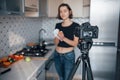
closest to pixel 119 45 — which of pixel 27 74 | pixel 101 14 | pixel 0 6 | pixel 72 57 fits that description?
pixel 101 14

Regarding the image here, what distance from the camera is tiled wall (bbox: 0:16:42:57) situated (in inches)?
76.3

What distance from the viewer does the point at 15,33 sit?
2.24 metres

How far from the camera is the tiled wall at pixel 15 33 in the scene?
194 cm

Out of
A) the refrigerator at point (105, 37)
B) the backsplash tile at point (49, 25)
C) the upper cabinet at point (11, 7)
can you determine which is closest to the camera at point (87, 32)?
the upper cabinet at point (11, 7)

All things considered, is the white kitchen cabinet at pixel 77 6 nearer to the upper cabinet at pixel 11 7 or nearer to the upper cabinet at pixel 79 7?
the upper cabinet at pixel 79 7

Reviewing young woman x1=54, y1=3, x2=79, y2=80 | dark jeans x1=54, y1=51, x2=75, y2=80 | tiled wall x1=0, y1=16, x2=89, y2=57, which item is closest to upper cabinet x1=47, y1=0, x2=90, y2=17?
tiled wall x1=0, y1=16, x2=89, y2=57

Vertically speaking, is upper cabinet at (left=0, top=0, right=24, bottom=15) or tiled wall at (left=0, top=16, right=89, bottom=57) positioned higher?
upper cabinet at (left=0, top=0, right=24, bottom=15)

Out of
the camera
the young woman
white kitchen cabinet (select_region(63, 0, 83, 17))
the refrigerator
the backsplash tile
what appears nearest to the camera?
the camera

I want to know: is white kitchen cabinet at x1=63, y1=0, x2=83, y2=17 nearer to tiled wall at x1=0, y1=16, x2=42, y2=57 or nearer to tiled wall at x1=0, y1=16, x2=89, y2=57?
tiled wall at x1=0, y1=16, x2=89, y2=57

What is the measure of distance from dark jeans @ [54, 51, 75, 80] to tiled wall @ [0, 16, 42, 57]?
0.58 metres

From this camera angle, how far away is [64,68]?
1.95 meters

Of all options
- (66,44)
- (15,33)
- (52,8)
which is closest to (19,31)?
(15,33)

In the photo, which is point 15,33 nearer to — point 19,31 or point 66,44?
point 19,31

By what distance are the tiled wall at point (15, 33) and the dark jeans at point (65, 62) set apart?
22.9 inches
